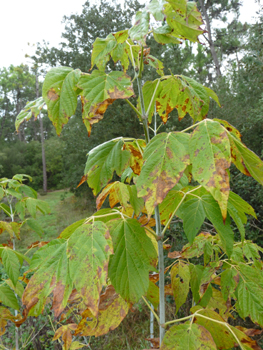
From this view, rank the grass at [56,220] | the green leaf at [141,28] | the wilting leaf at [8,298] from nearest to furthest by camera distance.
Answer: the green leaf at [141,28] → the wilting leaf at [8,298] → the grass at [56,220]

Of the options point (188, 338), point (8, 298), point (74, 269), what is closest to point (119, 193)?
point (74, 269)

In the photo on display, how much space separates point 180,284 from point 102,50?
38.6 inches

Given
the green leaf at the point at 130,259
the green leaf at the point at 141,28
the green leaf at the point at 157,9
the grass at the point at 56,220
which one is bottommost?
the grass at the point at 56,220

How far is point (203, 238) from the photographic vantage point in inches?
50.1

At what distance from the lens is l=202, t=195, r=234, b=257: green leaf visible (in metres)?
0.72

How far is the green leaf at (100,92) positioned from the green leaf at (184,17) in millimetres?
227

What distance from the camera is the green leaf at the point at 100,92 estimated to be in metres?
0.66

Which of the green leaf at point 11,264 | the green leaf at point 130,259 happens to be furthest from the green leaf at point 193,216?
the green leaf at point 11,264

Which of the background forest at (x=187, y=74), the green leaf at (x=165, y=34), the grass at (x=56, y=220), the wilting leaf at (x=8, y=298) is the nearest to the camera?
the green leaf at (x=165, y=34)

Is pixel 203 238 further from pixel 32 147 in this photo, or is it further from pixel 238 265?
pixel 32 147

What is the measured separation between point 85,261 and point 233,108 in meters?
7.35

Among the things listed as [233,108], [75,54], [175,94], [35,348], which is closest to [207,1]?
[75,54]

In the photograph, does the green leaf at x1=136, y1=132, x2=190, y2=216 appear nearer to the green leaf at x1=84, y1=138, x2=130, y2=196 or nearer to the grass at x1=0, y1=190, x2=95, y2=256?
the green leaf at x1=84, y1=138, x2=130, y2=196

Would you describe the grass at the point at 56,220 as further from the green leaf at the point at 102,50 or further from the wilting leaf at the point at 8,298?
the green leaf at the point at 102,50
